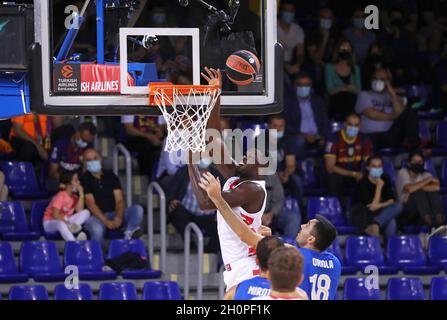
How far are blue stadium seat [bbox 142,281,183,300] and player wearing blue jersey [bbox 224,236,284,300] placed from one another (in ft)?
14.5

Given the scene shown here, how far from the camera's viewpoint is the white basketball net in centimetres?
883

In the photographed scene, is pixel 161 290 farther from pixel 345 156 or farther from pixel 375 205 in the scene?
pixel 345 156

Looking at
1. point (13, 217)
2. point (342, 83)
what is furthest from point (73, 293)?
point (342, 83)

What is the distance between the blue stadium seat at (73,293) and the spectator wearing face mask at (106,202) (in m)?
0.99

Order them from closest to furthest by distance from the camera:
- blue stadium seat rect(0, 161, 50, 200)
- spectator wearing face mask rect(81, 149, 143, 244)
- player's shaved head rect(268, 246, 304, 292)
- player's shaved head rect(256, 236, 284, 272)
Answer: player's shaved head rect(268, 246, 304, 292) → player's shaved head rect(256, 236, 284, 272) → spectator wearing face mask rect(81, 149, 143, 244) → blue stadium seat rect(0, 161, 50, 200)

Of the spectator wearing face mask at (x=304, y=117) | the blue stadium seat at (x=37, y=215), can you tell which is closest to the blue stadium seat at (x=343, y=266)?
the spectator wearing face mask at (x=304, y=117)

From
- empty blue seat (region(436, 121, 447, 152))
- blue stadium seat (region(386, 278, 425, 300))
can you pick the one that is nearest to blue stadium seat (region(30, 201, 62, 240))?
blue stadium seat (region(386, 278, 425, 300))

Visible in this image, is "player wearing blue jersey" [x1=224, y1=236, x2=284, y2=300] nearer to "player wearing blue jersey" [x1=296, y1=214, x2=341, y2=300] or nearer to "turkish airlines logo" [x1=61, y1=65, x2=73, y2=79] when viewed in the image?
"player wearing blue jersey" [x1=296, y1=214, x2=341, y2=300]

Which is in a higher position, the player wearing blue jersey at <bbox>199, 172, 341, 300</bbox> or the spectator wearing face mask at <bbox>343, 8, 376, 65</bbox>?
the spectator wearing face mask at <bbox>343, 8, 376, 65</bbox>

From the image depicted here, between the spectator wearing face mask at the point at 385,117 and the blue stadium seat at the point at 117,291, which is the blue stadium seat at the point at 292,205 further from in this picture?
the blue stadium seat at the point at 117,291

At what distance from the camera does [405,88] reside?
1608 cm

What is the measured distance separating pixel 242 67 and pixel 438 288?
5.00 metres

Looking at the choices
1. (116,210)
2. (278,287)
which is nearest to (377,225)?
(116,210)

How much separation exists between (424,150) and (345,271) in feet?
7.99
